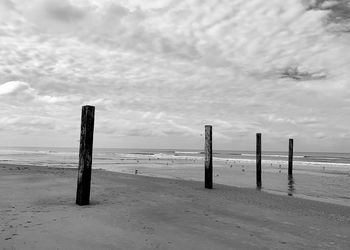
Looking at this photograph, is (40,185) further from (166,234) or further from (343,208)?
(343,208)

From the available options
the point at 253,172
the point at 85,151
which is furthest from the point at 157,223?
the point at 253,172

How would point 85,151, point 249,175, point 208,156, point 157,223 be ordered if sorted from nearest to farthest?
point 157,223, point 85,151, point 208,156, point 249,175

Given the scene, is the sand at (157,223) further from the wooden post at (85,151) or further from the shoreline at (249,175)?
the shoreline at (249,175)

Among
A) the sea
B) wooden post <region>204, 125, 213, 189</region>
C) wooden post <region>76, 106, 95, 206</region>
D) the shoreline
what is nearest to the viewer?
wooden post <region>76, 106, 95, 206</region>

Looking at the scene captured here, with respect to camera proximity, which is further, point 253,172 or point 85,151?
point 253,172

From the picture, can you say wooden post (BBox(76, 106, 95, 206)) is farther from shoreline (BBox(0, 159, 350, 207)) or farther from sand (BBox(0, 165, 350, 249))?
shoreline (BBox(0, 159, 350, 207))

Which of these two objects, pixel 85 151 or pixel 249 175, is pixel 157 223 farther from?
pixel 249 175

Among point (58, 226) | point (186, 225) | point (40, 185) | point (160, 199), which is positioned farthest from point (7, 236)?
point (40, 185)

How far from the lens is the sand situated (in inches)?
207

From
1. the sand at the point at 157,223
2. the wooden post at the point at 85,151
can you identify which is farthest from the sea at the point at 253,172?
the wooden post at the point at 85,151

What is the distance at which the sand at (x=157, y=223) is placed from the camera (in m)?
5.27

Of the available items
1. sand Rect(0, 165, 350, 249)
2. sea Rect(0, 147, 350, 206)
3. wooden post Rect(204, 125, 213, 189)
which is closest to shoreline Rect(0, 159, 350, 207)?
sea Rect(0, 147, 350, 206)

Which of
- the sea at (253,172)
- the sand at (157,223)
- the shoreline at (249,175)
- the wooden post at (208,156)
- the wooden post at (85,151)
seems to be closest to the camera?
the sand at (157,223)

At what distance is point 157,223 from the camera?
265 inches
